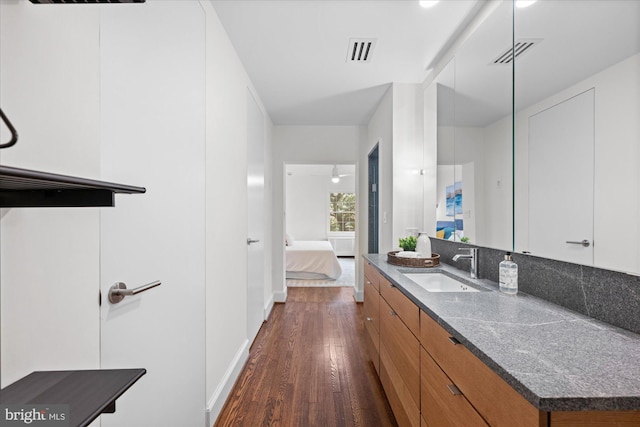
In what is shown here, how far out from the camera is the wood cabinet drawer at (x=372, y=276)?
238 cm

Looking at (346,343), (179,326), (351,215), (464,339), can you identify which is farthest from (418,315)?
(351,215)

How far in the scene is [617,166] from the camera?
111cm

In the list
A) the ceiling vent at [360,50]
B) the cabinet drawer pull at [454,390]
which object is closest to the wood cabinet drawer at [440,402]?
the cabinet drawer pull at [454,390]

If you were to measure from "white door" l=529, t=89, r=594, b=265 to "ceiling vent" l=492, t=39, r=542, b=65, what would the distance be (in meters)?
0.35

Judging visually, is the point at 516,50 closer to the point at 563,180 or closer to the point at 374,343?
the point at 563,180

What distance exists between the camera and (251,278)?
303 centimetres

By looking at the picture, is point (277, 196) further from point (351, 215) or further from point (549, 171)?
point (351, 215)

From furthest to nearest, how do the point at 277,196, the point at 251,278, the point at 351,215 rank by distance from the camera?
the point at 351,215
the point at 277,196
the point at 251,278

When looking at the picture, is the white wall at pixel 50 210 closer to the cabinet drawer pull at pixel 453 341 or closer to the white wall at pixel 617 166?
the cabinet drawer pull at pixel 453 341

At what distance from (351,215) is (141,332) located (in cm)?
809

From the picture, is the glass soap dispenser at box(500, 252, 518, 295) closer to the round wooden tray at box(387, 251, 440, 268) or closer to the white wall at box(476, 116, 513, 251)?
the white wall at box(476, 116, 513, 251)

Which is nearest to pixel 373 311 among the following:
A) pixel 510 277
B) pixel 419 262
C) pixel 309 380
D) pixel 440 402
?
pixel 419 262

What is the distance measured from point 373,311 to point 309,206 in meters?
6.52

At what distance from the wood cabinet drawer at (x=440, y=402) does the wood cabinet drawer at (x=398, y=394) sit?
139 millimetres
